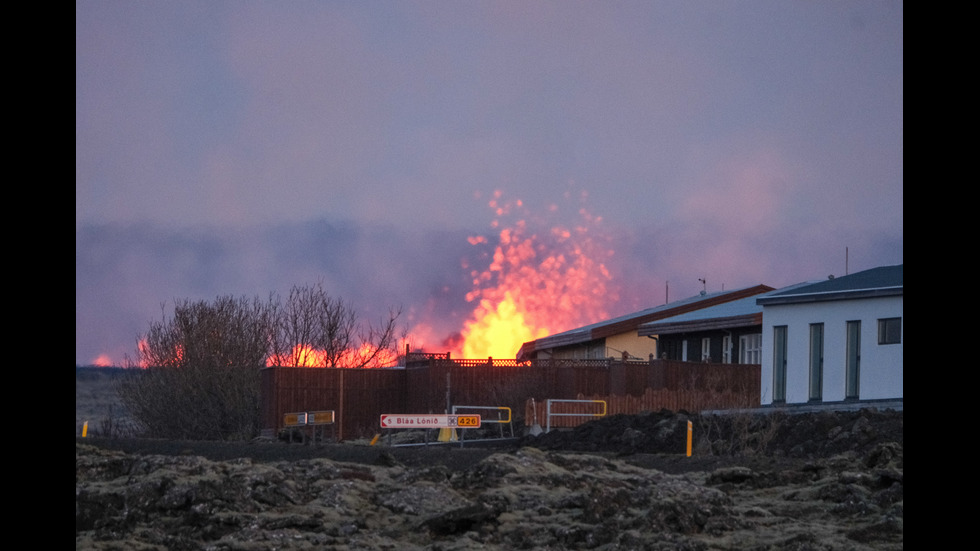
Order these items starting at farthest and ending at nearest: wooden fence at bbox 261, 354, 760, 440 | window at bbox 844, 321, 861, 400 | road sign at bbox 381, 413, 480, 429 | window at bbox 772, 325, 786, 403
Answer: wooden fence at bbox 261, 354, 760, 440
window at bbox 772, 325, 786, 403
window at bbox 844, 321, 861, 400
road sign at bbox 381, 413, 480, 429

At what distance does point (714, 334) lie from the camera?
40500 mm

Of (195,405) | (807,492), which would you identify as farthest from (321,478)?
(195,405)

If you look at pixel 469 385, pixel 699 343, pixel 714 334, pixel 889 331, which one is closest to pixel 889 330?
pixel 889 331

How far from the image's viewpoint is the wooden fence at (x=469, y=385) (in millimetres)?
35875

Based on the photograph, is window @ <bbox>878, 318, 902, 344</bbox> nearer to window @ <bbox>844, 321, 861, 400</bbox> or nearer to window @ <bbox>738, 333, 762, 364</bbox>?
window @ <bbox>844, 321, 861, 400</bbox>

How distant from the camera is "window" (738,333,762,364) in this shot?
38.4m

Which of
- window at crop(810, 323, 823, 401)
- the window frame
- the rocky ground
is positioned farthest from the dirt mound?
the window frame

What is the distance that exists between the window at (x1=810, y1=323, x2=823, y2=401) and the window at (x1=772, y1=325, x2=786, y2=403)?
0.98 meters

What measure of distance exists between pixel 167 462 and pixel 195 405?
2192 centimetres

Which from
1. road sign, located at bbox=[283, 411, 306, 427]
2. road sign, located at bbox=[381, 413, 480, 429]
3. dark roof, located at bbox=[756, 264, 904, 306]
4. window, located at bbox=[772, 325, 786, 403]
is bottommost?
road sign, located at bbox=[283, 411, 306, 427]

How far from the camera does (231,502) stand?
1502 centimetres

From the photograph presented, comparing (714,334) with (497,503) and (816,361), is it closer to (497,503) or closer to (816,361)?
(816,361)

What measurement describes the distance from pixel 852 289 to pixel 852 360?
5.76 ft
